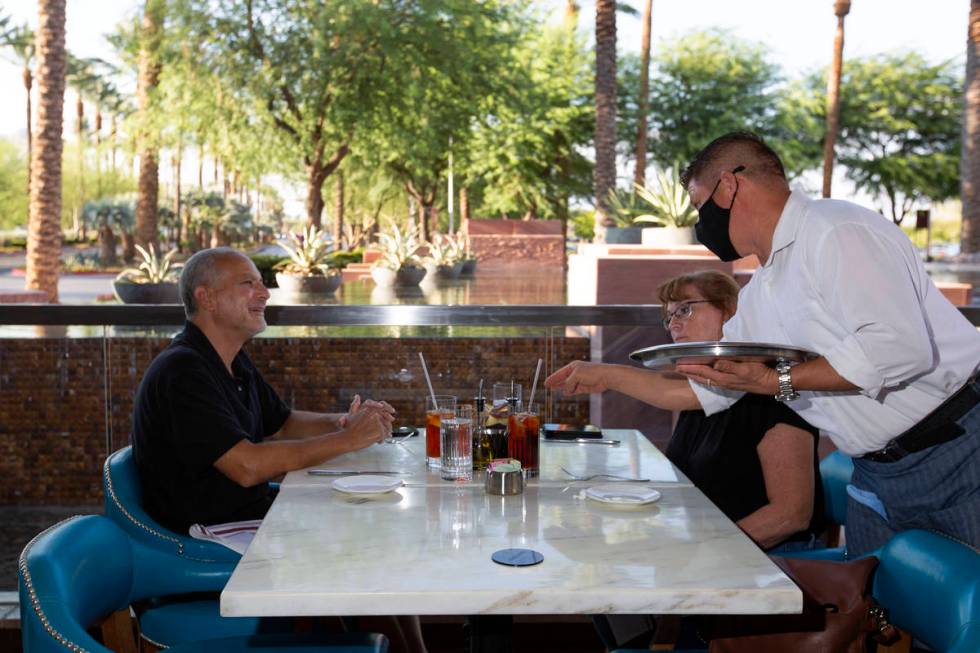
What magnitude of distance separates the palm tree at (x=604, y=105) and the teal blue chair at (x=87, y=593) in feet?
54.0

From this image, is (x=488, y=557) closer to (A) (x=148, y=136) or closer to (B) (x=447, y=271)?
(B) (x=447, y=271)

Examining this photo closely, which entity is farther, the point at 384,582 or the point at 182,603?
the point at 182,603

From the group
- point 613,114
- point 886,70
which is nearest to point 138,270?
point 613,114

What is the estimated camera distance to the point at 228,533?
3055mm

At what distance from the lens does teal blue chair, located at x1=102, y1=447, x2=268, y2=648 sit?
2762mm

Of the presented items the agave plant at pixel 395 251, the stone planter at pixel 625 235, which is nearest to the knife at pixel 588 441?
the stone planter at pixel 625 235

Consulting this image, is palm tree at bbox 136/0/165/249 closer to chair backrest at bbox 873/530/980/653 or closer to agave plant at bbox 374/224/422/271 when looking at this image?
agave plant at bbox 374/224/422/271

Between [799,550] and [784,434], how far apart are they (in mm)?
391

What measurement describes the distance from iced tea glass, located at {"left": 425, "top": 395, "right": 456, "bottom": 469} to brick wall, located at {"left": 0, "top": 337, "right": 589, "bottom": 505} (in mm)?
1268

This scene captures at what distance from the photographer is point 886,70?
1591 inches

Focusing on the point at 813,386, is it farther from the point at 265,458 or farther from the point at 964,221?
the point at 964,221

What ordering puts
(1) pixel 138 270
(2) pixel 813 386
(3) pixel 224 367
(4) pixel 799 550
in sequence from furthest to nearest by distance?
1. (1) pixel 138 270
2. (3) pixel 224 367
3. (4) pixel 799 550
4. (2) pixel 813 386

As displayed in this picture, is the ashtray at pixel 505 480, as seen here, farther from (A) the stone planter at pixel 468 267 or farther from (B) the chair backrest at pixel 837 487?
(A) the stone planter at pixel 468 267

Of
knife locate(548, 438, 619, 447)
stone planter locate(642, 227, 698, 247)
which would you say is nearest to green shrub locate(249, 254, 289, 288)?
stone planter locate(642, 227, 698, 247)
